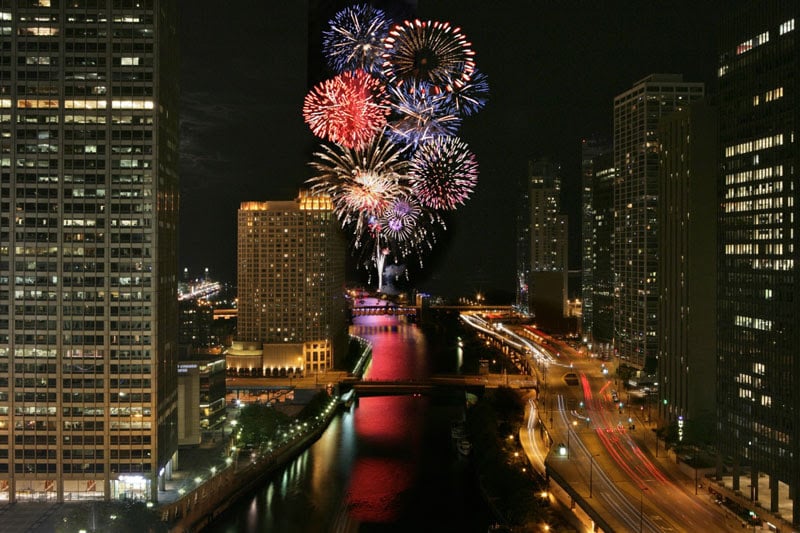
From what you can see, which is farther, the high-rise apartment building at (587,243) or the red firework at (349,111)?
the high-rise apartment building at (587,243)

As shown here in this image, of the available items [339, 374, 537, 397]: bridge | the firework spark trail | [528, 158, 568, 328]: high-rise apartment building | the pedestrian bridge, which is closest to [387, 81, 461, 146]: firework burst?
the firework spark trail

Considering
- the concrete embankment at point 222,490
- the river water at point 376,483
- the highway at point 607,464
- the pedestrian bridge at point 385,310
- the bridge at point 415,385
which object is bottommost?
the river water at point 376,483

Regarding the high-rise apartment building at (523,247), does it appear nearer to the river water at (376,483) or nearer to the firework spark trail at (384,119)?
the river water at (376,483)

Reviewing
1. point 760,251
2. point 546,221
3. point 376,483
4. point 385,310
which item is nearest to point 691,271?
point 760,251

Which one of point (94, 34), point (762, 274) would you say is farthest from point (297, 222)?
point (762, 274)

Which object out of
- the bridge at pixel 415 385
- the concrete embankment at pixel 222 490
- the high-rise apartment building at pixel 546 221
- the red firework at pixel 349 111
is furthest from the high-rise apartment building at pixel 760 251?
the high-rise apartment building at pixel 546 221

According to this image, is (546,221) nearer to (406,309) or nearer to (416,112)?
(406,309)

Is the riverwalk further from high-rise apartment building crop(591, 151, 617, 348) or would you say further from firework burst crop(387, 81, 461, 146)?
high-rise apartment building crop(591, 151, 617, 348)
